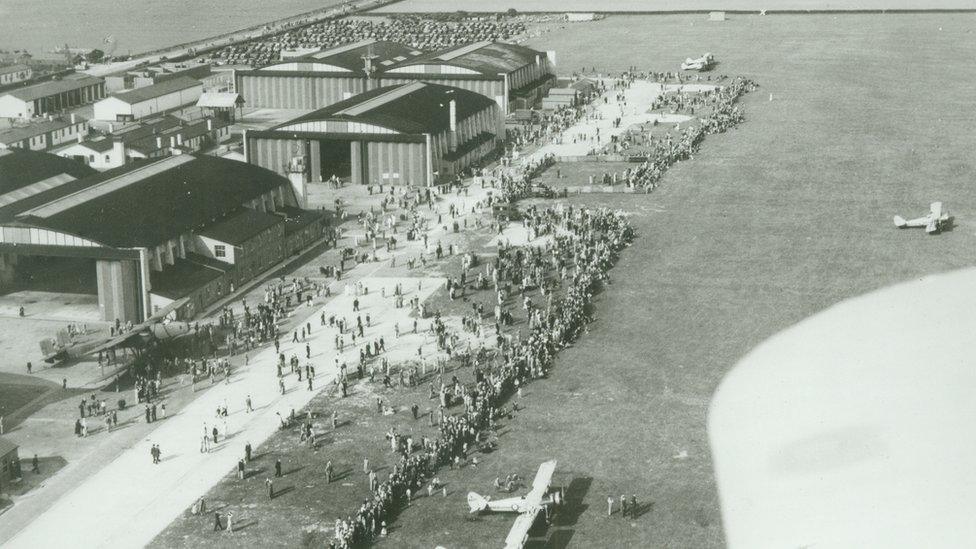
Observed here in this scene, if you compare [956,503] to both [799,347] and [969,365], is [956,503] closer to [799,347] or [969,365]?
[969,365]

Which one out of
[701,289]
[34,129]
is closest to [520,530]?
[701,289]

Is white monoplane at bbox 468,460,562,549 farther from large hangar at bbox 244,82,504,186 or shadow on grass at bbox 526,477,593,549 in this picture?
large hangar at bbox 244,82,504,186

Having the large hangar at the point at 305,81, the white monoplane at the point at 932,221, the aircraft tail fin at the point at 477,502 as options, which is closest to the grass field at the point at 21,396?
the aircraft tail fin at the point at 477,502

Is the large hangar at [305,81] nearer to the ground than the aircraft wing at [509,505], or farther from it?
farther from it

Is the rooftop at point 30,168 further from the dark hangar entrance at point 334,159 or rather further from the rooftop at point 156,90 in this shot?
the rooftop at point 156,90

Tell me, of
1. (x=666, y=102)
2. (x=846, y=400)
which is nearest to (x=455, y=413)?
(x=846, y=400)

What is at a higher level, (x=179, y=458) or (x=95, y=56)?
(x=95, y=56)

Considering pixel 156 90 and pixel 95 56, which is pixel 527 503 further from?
pixel 95 56

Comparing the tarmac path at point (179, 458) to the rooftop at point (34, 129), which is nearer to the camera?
the tarmac path at point (179, 458)
